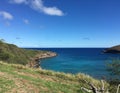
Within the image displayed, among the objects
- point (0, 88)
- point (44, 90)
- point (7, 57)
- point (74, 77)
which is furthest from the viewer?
point (7, 57)

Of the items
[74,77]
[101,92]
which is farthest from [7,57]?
[101,92]

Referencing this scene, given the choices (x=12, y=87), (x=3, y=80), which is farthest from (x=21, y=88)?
(x=3, y=80)

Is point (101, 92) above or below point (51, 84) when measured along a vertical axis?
above

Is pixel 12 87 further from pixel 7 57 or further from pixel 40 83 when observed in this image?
pixel 7 57

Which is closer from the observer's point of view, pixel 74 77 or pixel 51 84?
pixel 51 84

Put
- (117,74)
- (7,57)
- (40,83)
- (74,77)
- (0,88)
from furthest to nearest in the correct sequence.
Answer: (7,57), (74,77), (117,74), (40,83), (0,88)

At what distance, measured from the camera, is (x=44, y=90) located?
2045 cm

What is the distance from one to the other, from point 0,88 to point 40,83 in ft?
15.0

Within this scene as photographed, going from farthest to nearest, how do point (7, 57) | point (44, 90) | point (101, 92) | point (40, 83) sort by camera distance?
point (7, 57) → point (40, 83) → point (44, 90) → point (101, 92)

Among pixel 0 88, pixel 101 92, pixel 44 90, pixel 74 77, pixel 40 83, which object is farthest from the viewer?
pixel 74 77

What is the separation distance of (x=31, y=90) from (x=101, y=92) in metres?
12.3

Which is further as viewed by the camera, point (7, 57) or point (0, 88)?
point (7, 57)

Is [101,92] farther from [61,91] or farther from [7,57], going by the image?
[7,57]

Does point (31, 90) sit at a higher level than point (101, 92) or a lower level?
lower
